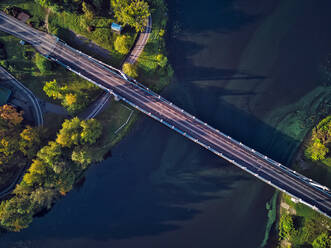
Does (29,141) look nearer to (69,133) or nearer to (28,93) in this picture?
(69,133)

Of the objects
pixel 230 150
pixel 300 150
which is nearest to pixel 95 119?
pixel 230 150

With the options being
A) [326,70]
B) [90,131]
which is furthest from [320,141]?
[90,131]

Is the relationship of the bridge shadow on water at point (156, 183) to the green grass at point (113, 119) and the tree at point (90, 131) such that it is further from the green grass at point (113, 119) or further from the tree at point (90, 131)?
the tree at point (90, 131)

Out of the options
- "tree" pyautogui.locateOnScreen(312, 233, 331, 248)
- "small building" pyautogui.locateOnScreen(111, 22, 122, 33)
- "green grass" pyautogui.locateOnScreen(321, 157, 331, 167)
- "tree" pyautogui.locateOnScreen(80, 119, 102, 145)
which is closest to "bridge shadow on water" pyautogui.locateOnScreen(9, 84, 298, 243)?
"tree" pyautogui.locateOnScreen(80, 119, 102, 145)

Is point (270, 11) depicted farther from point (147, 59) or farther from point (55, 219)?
point (55, 219)

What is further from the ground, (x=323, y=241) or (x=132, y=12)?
(x=132, y=12)

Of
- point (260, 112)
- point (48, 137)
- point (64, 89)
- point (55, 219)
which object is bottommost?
point (55, 219)
